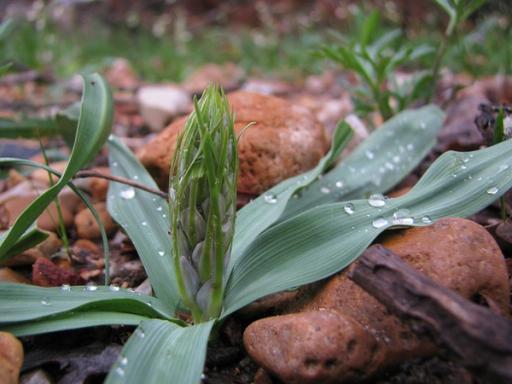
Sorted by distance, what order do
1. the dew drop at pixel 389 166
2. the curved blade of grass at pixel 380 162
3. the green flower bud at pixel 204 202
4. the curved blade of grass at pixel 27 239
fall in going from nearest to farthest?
1. the green flower bud at pixel 204 202
2. the curved blade of grass at pixel 27 239
3. the curved blade of grass at pixel 380 162
4. the dew drop at pixel 389 166

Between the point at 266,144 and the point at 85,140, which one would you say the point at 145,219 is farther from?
the point at 266,144

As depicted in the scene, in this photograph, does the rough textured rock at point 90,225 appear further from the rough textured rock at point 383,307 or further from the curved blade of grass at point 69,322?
the rough textured rock at point 383,307

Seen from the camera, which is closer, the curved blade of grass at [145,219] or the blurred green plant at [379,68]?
the curved blade of grass at [145,219]

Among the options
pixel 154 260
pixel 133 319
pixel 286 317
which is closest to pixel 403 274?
pixel 286 317

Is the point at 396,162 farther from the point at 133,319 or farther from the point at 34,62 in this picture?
the point at 34,62

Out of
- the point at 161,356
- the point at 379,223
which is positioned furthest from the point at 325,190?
the point at 161,356

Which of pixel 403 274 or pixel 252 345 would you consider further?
pixel 252 345

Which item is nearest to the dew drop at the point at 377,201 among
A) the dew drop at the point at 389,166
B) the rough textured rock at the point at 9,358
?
the dew drop at the point at 389,166
